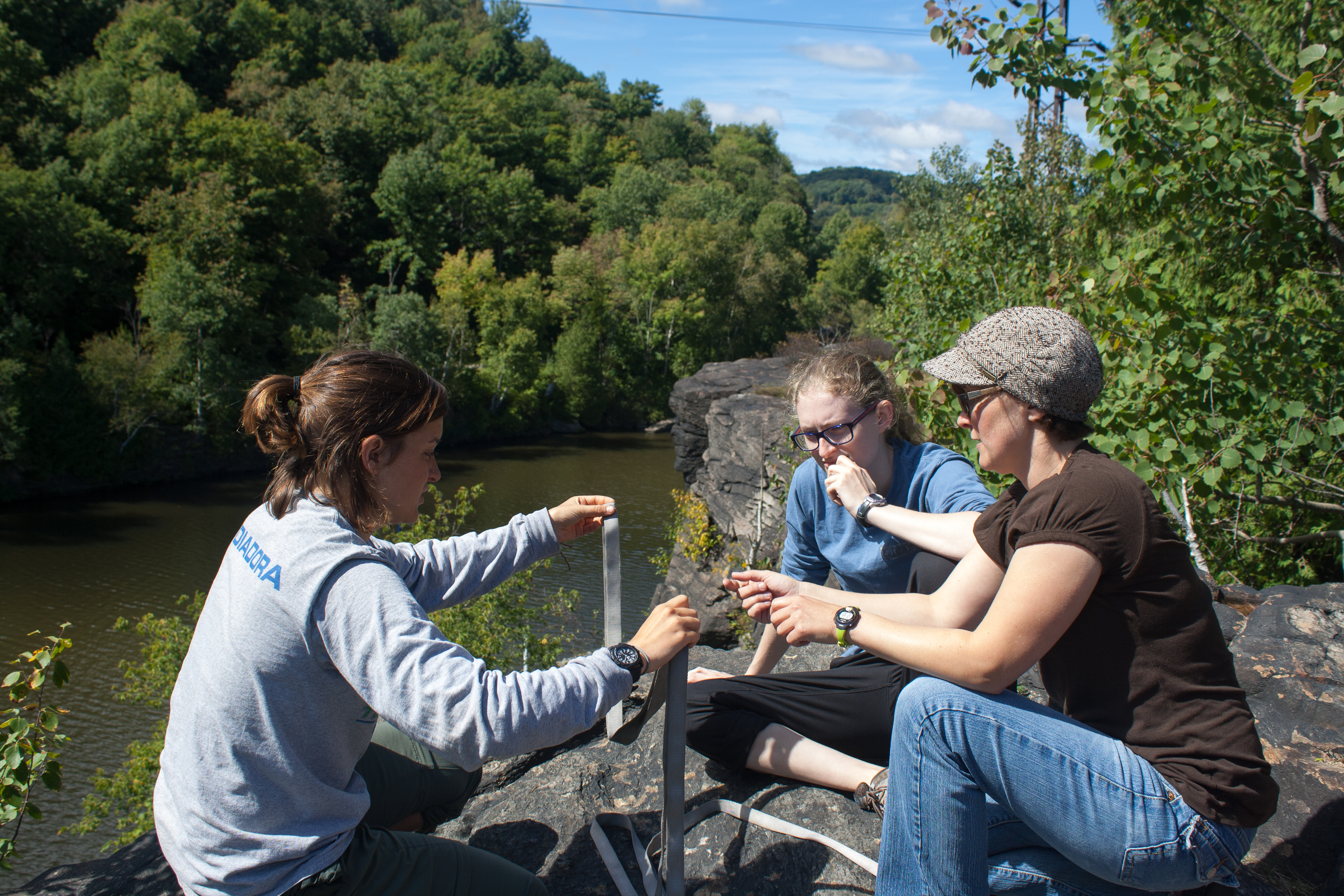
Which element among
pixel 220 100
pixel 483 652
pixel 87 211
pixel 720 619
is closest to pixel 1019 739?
pixel 483 652

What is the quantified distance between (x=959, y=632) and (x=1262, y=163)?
365cm

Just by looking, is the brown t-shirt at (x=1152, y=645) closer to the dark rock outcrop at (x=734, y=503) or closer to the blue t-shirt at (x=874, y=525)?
the blue t-shirt at (x=874, y=525)

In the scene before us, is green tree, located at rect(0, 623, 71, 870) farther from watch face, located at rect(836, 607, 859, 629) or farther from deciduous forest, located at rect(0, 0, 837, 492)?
deciduous forest, located at rect(0, 0, 837, 492)

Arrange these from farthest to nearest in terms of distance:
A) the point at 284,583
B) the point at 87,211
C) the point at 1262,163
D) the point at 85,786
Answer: the point at 87,211, the point at 85,786, the point at 1262,163, the point at 284,583

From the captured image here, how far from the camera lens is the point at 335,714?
189cm

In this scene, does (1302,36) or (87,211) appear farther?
(87,211)

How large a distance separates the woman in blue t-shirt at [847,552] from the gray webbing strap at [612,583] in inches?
19.9

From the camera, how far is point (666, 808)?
229 centimetres

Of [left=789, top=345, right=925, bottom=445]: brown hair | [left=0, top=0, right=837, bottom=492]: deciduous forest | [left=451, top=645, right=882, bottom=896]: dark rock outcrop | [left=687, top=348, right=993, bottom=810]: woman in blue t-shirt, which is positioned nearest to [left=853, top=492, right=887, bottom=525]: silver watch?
[left=687, top=348, right=993, bottom=810]: woman in blue t-shirt

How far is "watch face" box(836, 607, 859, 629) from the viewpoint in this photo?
2.06 m

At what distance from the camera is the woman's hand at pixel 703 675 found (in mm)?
3027

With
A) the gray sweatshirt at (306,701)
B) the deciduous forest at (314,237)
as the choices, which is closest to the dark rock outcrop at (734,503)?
the gray sweatshirt at (306,701)

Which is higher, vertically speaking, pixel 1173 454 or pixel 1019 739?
pixel 1173 454

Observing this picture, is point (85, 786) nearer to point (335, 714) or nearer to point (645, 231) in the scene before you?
point (335, 714)
